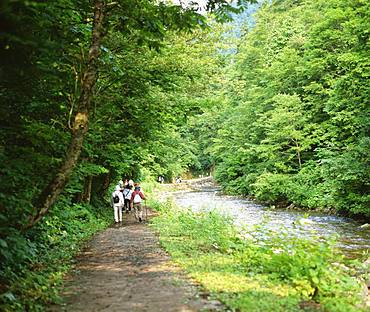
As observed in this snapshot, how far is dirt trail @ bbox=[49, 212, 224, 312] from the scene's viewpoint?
230 inches

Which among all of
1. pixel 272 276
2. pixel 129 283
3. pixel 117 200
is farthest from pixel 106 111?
pixel 272 276

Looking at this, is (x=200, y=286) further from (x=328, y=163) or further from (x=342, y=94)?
(x=342, y=94)

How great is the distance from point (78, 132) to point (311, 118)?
27149 millimetres

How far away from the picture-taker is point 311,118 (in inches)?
1214

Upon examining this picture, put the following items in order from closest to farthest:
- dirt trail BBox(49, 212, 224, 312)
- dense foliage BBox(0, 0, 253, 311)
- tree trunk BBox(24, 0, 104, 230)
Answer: dense foliage BBox(0, 0, 253, 311) < dirt trail BBox(49, 212, 224, 312) < tree trunk BBox(24, 0, 104, 230)

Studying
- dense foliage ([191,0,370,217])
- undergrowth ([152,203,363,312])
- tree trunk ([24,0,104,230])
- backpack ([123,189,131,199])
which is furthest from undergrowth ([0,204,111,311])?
dense foliage ([191,0,370,217])

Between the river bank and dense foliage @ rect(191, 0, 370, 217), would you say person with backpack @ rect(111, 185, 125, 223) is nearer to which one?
dense foliage @ rect(191, 0, 370, 217)

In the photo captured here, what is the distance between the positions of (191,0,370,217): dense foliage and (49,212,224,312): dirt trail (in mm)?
7355

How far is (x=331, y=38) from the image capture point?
28141 millimetres

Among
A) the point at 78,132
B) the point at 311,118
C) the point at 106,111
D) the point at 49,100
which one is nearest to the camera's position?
the point at 78,132

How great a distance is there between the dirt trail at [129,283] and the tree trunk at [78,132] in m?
1.60

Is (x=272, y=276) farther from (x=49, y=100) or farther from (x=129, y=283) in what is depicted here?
(x=49, y=100)

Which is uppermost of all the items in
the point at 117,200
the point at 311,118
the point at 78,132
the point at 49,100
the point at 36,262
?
the point at 311,118

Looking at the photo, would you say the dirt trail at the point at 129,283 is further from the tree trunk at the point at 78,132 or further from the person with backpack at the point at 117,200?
the person with backpack at the point at 117,200
